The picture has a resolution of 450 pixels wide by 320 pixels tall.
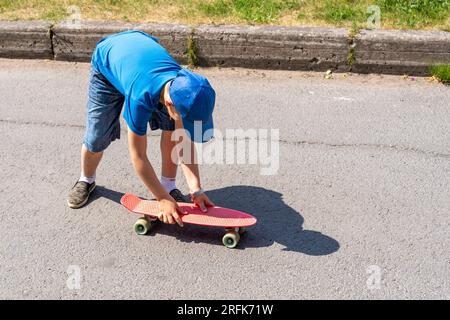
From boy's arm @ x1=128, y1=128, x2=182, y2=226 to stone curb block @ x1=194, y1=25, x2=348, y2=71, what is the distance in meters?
2.25

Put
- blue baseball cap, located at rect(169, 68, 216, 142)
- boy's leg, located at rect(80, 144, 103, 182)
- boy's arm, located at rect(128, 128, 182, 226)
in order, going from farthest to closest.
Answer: boy's leg, located at rect(80, 144, 103, 182) → boy's arm, located at rect(128, 128, 182, 226) → blue baseball cap, located at rect(169, 68, 216, 142)

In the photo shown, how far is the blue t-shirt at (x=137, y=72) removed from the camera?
9.89 feet

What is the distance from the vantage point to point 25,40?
18.1 ft

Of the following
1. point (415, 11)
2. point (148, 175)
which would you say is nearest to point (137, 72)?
point (148, 175)

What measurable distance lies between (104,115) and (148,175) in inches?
19.5

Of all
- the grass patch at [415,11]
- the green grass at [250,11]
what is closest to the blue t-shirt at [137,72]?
the green grass at [250,11]

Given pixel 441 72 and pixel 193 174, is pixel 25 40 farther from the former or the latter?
pixel 441 72

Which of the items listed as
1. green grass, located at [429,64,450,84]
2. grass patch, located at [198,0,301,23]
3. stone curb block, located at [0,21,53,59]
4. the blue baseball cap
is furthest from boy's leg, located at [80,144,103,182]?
green grass, located at [429,64,450,84]

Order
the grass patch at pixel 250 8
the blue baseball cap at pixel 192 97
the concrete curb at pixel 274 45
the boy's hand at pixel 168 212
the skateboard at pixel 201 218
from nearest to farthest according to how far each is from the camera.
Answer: the blue baseball cap at pixel 192 97 < the boy's hand at pixel 168 212 < the skateboard at pixel 201 218 < the concrete curb at pixel 274 45 < the grass patch at pixel 250 8

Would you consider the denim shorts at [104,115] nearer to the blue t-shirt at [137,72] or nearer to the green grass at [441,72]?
the blue t-shirt at [137,72]

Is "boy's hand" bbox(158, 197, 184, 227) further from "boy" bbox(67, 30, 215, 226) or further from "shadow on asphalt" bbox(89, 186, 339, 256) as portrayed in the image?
"shadow on asphalt" bbox(89, 186, 339, 256)

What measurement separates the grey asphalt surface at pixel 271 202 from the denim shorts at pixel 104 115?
1.34 ft

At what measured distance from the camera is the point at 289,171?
4.09 metres

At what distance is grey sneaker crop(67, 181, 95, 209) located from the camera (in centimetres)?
376
